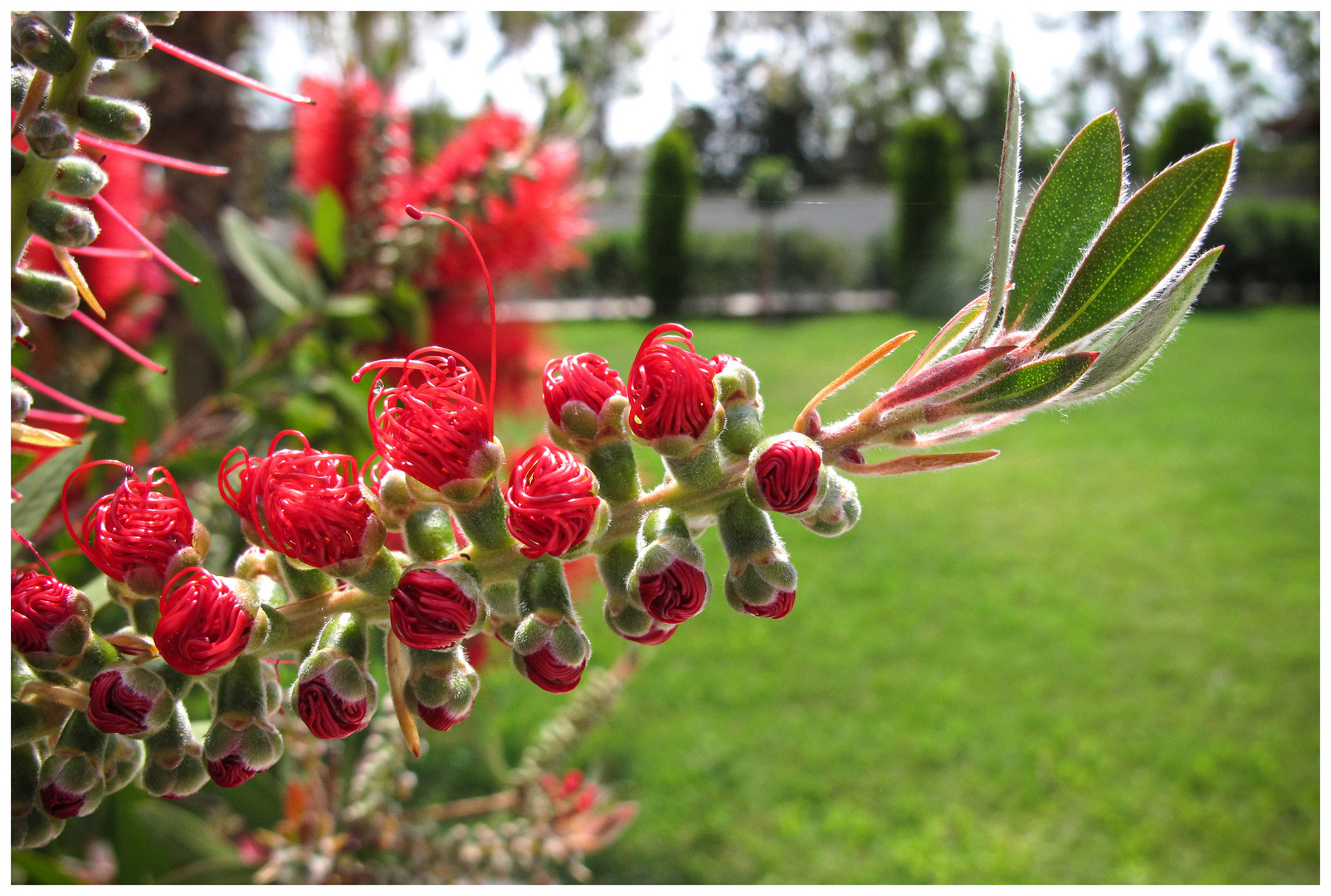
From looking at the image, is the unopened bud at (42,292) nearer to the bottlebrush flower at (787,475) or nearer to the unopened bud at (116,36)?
the unopened bud at (116,36)

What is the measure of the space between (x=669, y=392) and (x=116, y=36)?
0.26 metres

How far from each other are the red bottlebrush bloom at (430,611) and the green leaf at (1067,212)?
0.90 ft

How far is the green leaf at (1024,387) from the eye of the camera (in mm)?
373

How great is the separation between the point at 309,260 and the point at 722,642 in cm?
302

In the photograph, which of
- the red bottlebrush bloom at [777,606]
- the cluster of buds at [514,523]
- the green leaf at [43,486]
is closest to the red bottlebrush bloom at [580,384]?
the cluster of buds at [514,523]

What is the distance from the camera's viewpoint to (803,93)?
48.0ft

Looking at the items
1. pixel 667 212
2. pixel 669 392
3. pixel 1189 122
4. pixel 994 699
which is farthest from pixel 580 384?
pixel 1189 122

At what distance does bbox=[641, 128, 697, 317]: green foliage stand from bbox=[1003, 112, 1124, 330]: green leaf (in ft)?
21.7

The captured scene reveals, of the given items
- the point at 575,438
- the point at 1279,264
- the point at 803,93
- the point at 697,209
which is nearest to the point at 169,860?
the point at 575,438

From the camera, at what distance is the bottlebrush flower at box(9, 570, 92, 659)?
40 centimetres

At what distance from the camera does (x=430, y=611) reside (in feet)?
1.22

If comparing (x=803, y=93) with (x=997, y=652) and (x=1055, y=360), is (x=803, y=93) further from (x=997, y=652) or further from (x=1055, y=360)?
(x=1055, y=360)

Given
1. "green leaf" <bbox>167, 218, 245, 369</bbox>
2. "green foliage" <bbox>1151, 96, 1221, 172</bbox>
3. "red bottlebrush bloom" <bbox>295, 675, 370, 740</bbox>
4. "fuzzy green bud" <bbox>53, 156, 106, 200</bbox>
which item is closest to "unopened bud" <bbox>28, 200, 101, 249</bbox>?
"fuzzy green bud" <bbox>53, 156, 106, 200</bbox>

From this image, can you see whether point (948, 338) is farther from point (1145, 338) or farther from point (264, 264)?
A: point (264, 264)
